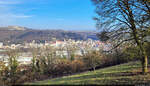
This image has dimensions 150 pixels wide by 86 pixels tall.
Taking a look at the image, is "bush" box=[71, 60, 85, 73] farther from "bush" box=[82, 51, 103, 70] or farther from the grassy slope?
the grassy slope

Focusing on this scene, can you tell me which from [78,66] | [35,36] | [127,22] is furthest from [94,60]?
[35,36]

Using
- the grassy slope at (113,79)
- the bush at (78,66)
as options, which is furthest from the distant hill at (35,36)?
the grassy slope at (113,79)

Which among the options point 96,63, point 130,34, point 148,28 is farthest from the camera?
point 96,63

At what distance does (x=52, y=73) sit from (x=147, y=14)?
29607 mm

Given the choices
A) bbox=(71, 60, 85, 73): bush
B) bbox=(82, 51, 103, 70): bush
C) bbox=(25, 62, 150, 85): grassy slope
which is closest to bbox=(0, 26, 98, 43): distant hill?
bbox=(71, 60, 85, 73): bush

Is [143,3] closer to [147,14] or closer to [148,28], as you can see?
[147,14]

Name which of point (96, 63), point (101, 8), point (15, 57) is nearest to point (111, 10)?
point (101, 8)

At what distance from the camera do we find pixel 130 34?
9617 millimetres

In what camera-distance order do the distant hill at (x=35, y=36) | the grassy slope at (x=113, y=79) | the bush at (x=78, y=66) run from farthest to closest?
the distant hill at (x=35, y=36)
the bush at (x=78, y=66)
the grassy slope at (x=113, y=79)

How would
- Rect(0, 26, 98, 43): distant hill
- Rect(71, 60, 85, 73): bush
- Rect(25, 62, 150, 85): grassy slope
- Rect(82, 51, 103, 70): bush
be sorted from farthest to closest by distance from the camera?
Rect(0, 26, 98, 43): distant hill → Rect(71, 60, 85, 73): bush → Rect(82, 51, 103, 70): bush → Rect(25, 62, 150, 85): grassy slope

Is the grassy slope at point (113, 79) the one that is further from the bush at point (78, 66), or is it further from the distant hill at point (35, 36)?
the distant hill at point (35, 36)

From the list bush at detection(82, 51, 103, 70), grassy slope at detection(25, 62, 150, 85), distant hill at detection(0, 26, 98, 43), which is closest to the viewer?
grassy slope at detection(25, 62, 150, 85)

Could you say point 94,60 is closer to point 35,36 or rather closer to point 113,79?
point 113,79

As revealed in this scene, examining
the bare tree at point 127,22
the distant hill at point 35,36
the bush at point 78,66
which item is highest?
the distant hill at point 35,36
